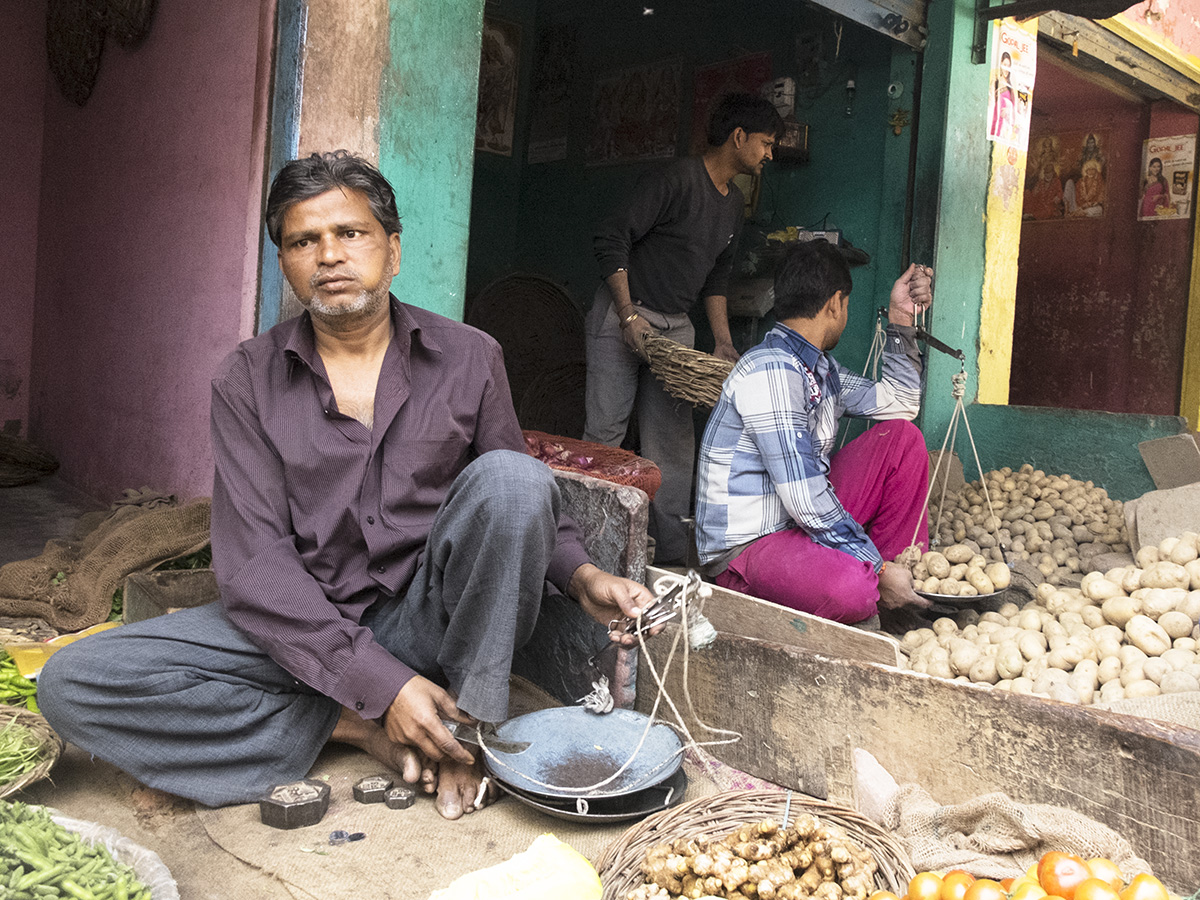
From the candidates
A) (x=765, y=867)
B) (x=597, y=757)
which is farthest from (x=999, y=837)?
(x=597, y=757)

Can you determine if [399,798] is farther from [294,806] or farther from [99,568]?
[99,568]

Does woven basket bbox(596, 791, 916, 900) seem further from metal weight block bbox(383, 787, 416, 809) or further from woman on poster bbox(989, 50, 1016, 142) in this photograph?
woman on poster bbox(989, 50, 1016, 142)

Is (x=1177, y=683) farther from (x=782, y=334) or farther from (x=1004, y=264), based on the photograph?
(x=1004, y=264)

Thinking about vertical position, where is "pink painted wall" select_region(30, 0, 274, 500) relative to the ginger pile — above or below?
above

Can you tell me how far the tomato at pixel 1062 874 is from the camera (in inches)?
57.0

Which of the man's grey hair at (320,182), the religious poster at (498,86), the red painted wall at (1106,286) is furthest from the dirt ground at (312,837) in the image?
the red painted wall at (1106,286)

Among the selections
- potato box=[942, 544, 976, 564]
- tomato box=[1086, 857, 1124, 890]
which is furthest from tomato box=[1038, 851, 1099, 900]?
potato box=[942, 544, 976, 564]

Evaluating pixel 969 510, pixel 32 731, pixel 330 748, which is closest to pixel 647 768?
pixel 330 748

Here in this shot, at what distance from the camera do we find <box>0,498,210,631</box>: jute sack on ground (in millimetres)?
3027

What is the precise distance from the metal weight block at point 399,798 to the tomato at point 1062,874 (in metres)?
1.19

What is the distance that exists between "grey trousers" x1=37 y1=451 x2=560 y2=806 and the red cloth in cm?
122

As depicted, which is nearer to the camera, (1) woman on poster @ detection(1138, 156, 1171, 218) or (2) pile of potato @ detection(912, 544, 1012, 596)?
(2) pile of potato @ detection(912, 544, 1012, 596)

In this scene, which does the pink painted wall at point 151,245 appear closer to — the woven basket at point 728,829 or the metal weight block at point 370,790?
the metal weight block at point 370,790

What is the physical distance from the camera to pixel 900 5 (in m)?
4.50
